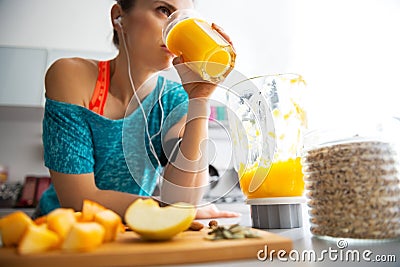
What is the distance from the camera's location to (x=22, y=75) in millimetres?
1933

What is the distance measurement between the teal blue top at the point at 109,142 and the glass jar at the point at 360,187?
1.67ft

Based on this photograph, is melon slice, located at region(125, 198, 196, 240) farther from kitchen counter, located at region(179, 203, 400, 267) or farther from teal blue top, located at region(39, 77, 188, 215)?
teal blue top, located at region(39, 77, 188, 215)

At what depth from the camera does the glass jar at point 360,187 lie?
356 mm

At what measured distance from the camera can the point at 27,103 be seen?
1.89 meters

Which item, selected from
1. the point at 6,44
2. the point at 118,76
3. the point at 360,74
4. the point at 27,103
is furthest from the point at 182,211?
the point at 6,44

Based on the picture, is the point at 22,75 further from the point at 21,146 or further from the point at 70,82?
the point at 70,82

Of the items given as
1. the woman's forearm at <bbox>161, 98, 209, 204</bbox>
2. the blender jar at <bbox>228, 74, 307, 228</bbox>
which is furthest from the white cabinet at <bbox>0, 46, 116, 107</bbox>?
the blender jar at <bbox>228, 74, 307, 228</bbox>

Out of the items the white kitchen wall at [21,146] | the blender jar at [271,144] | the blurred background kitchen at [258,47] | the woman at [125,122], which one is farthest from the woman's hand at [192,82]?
the white kitchen wall at [21,146]

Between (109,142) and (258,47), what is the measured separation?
1814 millimetres

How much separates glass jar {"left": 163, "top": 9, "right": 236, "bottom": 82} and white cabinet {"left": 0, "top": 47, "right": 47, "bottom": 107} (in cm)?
162

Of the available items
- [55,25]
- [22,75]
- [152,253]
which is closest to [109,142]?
[152,253]

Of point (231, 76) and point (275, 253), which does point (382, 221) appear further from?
point (231, 76)

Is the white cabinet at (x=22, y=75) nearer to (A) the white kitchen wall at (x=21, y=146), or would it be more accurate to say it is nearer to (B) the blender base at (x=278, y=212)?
(A) the white kitchen wall at (x=21, y=146)

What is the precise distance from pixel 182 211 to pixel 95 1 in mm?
2234
